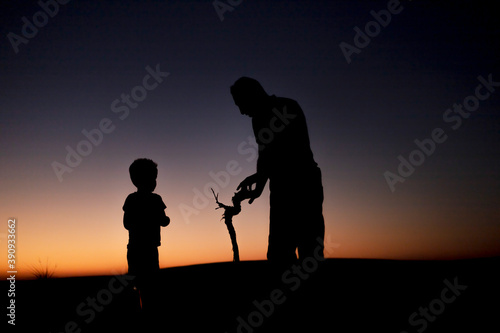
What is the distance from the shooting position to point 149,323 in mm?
3457

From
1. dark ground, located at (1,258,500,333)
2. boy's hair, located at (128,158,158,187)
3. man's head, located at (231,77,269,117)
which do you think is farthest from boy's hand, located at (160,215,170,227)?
man's head, located at (231,77,269,117)

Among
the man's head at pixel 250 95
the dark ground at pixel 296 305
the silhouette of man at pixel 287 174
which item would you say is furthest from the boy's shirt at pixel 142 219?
the man's head at pixel 250 95

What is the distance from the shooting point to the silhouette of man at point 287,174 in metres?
2.99

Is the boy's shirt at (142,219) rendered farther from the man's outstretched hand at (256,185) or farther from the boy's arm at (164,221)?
the man's outstretched hand at (256,185)

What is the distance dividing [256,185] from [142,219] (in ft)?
4.98

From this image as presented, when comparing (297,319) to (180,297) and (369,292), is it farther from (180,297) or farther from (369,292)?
(180,297)

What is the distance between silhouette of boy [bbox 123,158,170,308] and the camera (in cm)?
371

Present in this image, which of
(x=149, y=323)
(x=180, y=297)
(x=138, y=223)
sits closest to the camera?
(x=149, y=323)

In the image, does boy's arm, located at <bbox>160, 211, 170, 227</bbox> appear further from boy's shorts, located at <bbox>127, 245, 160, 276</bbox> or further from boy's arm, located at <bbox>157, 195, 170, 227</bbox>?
boy's shorts, located at <bbox>127, 245, 160, 276</bbox>

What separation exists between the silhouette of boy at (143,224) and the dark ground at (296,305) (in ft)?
0.91

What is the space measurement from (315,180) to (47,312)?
4048mm

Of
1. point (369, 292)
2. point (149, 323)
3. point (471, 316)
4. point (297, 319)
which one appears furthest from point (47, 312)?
point (471, 316)

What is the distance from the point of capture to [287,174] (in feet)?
10.1

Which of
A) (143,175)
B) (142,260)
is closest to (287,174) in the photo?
(143,175)
